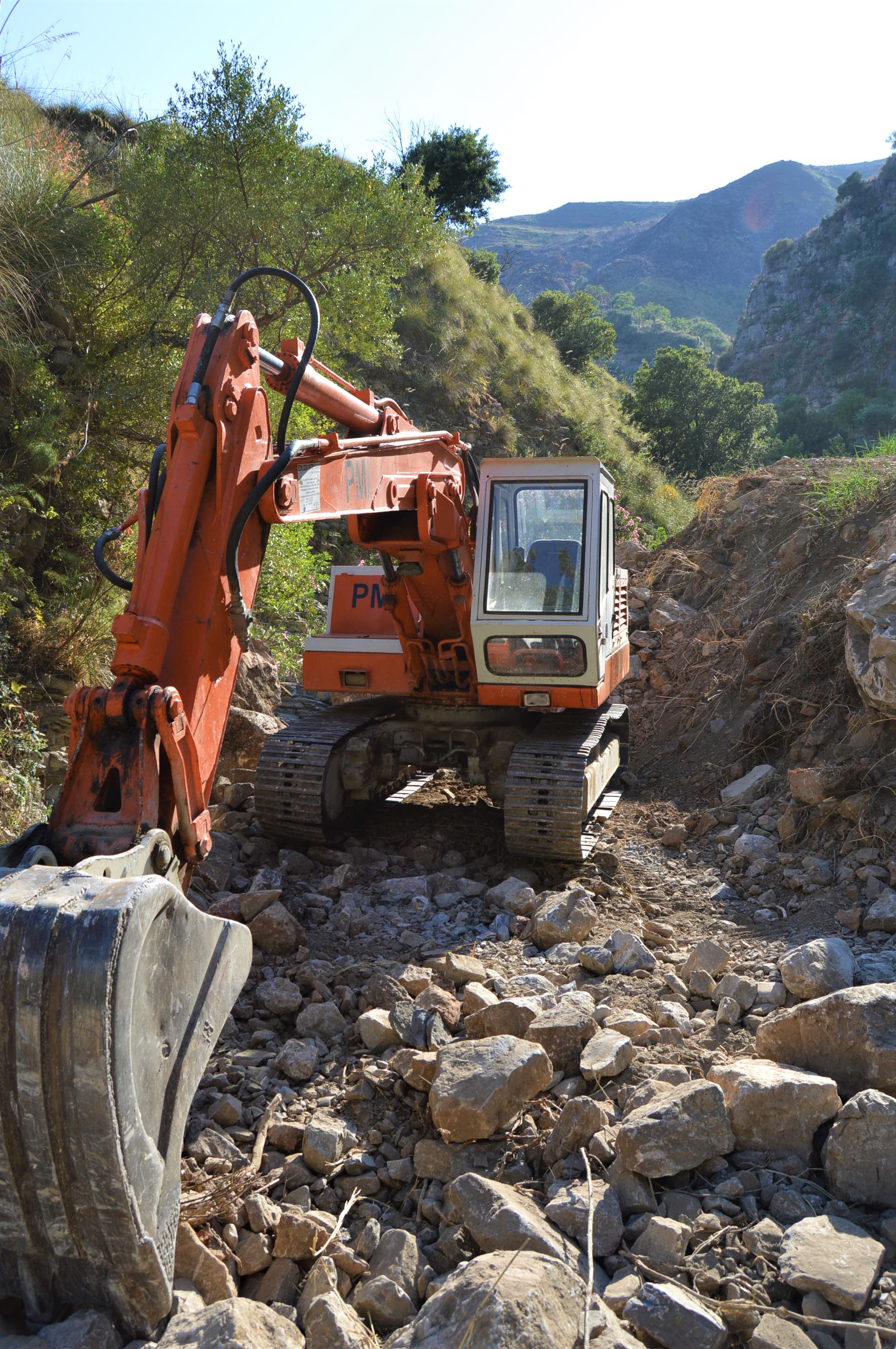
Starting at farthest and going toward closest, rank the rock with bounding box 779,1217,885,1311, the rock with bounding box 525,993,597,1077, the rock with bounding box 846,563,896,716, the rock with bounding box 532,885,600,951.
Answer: the rock with bounding box 846,563,896,716
the rock with bounding box 532,885,600,951
the rock with bounding box 525,993,597,1077
the rock with bounding box 779,1217,885,1311

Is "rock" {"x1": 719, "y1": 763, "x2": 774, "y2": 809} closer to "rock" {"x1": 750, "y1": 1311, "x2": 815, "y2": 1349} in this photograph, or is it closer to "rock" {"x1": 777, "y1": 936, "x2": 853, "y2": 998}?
"rock" {"x1": 777, "y1": 936, "x2": 853, "y2": 998}

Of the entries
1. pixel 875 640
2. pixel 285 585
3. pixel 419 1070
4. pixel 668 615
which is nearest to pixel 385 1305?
pixel 419 1070

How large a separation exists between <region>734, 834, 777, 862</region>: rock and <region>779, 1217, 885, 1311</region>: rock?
377cm

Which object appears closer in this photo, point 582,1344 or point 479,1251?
point 582,1344

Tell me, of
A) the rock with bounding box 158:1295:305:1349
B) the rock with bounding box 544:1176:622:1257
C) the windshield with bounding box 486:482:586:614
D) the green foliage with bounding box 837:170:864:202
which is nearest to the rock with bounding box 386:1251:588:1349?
the rock with bounding box 158:1295:305:1349

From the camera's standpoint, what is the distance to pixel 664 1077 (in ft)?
11.4

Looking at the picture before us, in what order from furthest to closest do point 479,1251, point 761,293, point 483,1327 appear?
1. point 761,293
2. point 479,1251
3. point 483,1327

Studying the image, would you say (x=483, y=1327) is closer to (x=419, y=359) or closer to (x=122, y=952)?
(x=122, y=952)

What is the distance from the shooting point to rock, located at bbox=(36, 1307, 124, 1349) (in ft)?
7.59

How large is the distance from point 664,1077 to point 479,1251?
1.00 metres

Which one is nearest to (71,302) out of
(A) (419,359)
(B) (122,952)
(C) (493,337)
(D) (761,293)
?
(B) (122,952)

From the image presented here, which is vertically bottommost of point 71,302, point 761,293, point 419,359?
point 71,302

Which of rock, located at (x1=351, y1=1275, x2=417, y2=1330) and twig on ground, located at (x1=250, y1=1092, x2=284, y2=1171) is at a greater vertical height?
twig on ground, located at (x1=250, y1=1092, x2=284, y2=1171)

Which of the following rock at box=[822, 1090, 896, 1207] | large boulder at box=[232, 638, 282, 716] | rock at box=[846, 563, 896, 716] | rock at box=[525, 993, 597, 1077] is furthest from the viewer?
large boulder at box=[232, 638, 282, 716]
